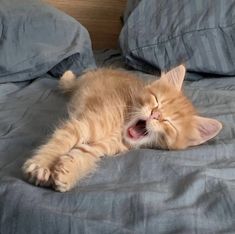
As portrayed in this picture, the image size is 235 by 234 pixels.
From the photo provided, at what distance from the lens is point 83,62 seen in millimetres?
1781

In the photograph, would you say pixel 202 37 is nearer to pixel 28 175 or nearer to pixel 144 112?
pixel 144 112

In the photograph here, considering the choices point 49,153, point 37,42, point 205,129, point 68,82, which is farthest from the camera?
point 37,42

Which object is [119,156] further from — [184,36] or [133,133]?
[184,36]

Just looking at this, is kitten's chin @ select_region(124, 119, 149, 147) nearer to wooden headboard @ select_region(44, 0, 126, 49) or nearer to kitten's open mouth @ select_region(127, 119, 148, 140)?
kitten's open mouth @ select_region(127, 119, 148, 140)

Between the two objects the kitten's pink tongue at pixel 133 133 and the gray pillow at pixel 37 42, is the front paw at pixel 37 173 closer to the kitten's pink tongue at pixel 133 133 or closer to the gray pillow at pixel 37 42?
the kitten's pink tongue at pixel 133 133

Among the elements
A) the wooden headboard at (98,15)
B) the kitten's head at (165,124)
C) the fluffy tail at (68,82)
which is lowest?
the wooden headboard at (98,15)

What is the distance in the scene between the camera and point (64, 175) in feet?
3.00

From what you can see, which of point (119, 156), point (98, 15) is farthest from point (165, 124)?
point (98, 15)

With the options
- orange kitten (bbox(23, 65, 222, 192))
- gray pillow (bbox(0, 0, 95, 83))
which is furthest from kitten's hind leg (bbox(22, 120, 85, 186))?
gray pillow (bbox(0, 0, 95, 83))

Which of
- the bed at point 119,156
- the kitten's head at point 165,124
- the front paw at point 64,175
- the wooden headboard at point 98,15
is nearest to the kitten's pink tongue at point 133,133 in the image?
the kitten's head at point 165,124

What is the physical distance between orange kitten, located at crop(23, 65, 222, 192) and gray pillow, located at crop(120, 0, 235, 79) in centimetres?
39

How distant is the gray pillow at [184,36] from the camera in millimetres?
1655

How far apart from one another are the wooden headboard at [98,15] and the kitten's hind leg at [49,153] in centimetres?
112

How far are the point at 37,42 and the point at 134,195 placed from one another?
3.26 ft
